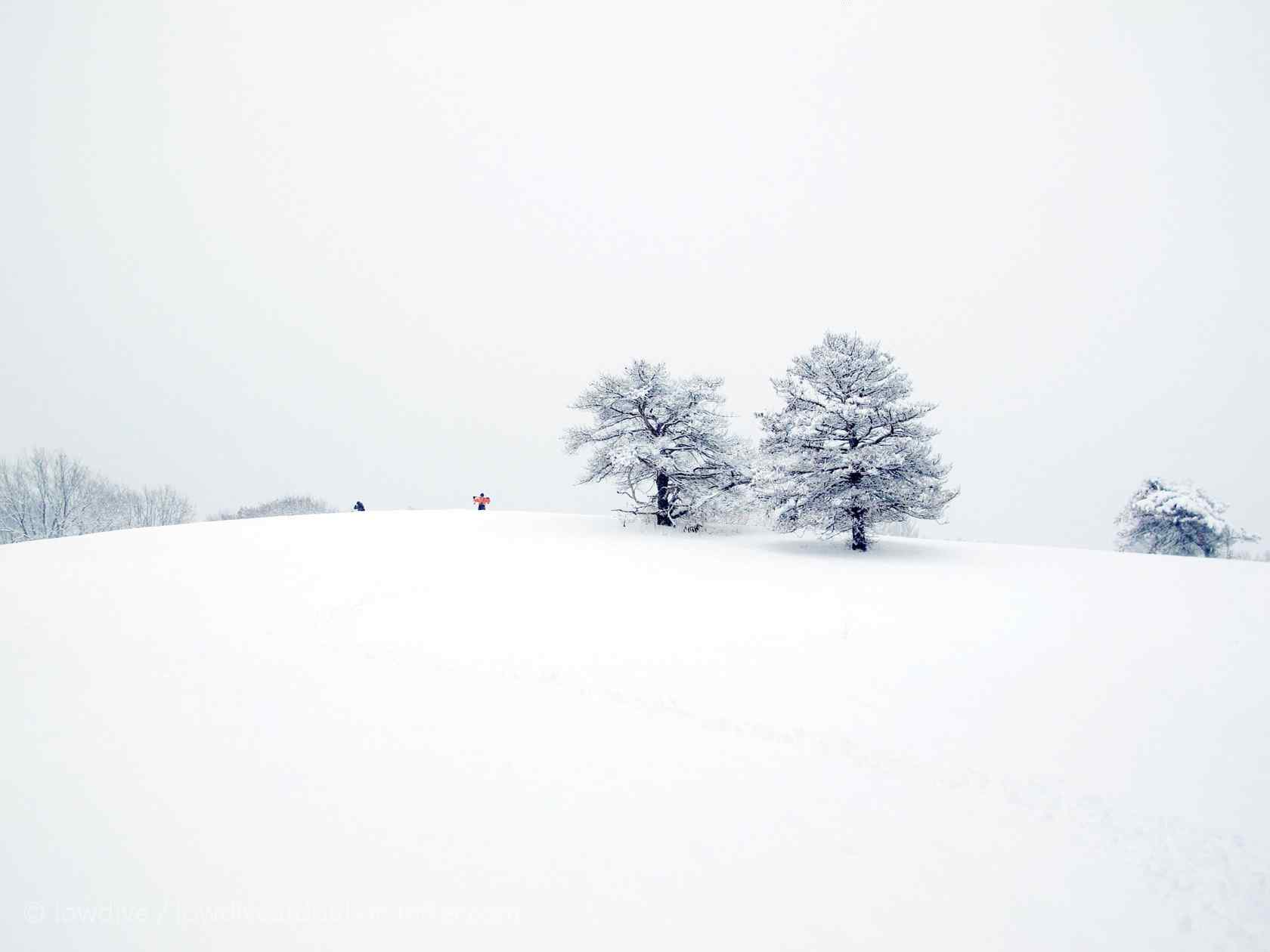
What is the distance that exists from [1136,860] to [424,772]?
27.3 ft

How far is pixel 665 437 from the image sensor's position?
23781mm

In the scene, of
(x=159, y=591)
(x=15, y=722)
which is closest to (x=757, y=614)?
(x=15, y=722)

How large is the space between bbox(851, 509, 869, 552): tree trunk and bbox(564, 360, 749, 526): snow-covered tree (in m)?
4.63

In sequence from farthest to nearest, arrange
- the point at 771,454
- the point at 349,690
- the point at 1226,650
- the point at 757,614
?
1. the point at 771,454
2. the point at 757,614
3. the point at 1226,650
4. the point at 349,690

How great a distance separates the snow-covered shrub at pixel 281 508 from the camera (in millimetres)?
53719

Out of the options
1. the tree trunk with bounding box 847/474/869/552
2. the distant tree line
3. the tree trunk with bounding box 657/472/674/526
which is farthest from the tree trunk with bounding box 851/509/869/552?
the distant tree line

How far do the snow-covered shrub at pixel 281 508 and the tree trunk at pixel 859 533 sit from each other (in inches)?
1959

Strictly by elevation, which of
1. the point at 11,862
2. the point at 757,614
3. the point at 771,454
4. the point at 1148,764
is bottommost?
the point at 11,862

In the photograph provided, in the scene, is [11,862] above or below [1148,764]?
below

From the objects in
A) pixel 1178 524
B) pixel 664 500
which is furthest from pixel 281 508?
pixel 1178 524

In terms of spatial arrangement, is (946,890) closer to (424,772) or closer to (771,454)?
(424,772)

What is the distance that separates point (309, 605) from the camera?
Result: 1348 centimetres

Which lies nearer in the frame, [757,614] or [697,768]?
[697,768]

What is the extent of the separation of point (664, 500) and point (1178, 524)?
29.2 metres
